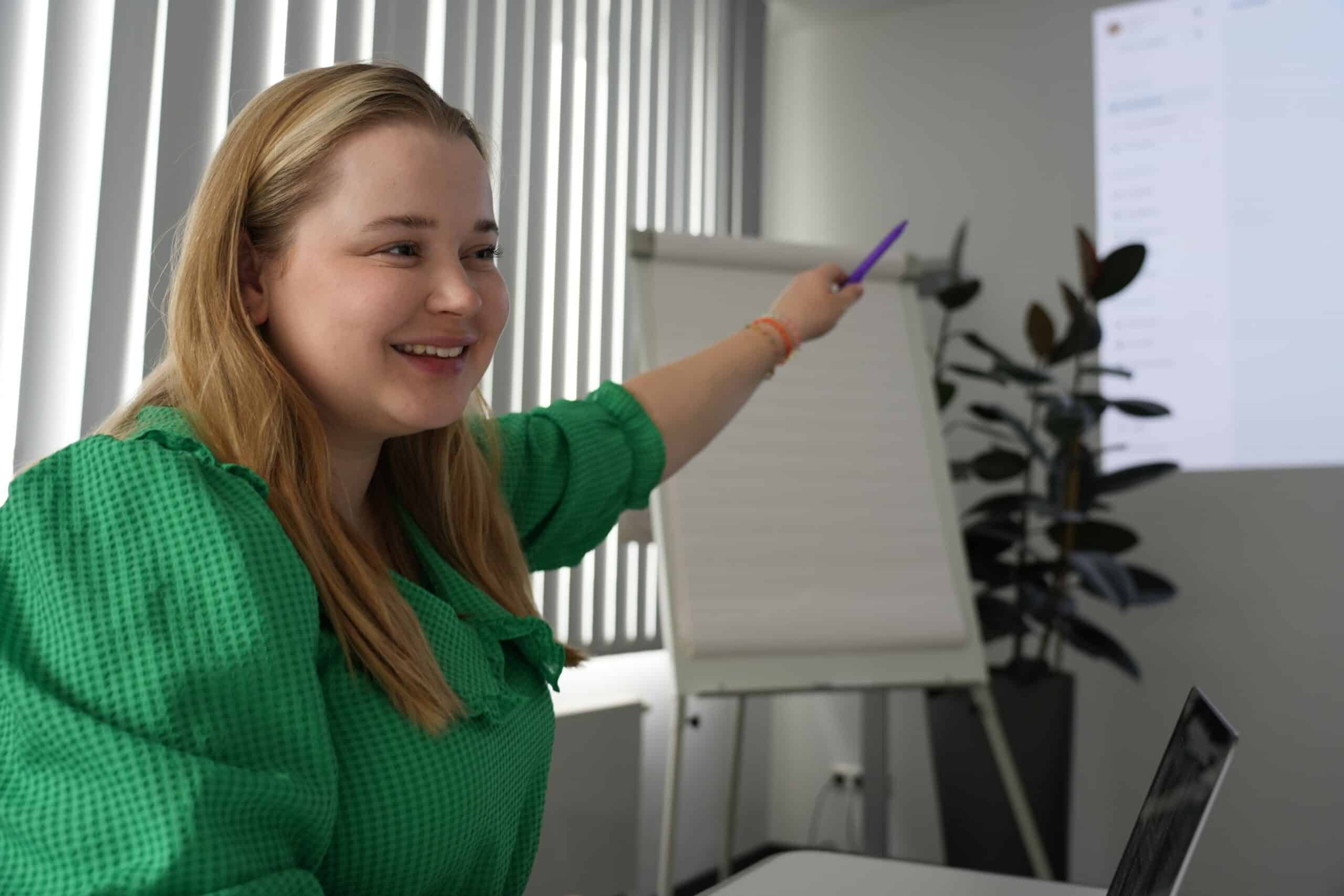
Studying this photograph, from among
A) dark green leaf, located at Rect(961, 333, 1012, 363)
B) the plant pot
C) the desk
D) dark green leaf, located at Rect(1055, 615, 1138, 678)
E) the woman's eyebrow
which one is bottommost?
the plant pot

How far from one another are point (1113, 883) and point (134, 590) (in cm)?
66

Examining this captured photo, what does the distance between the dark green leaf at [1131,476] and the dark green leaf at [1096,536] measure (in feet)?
0.31

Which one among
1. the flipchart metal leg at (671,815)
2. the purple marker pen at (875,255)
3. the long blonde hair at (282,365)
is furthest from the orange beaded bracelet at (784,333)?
the flipchart metal leg at (671,815)

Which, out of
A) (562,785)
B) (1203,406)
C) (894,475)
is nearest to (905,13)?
(1203,406)

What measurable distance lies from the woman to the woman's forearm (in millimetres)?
116

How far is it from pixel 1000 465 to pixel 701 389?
1.35 meters

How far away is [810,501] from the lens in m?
1.98

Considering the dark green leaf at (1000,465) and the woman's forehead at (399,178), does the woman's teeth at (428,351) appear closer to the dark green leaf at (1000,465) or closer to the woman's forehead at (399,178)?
the woman's forehead at (399,178)

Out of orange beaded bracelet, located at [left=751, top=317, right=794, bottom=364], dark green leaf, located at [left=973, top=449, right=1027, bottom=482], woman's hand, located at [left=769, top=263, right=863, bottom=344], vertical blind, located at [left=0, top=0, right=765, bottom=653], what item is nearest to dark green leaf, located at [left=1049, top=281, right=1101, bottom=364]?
dark green leaf, located at [left=973, top=449, right=1027, bottom=482]

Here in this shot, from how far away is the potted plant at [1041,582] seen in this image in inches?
90.7

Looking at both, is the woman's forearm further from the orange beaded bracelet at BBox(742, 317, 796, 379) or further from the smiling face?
the smiling face

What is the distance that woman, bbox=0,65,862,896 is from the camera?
0.56m

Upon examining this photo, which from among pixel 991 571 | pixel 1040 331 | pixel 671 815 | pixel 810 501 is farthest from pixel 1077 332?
pixel 671 815

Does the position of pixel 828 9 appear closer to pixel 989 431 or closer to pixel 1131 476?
pixel 989 431
